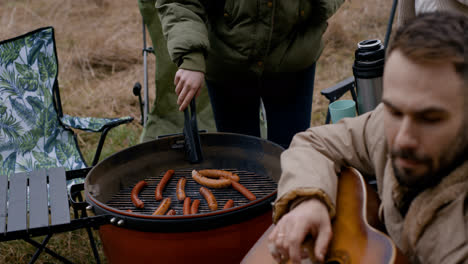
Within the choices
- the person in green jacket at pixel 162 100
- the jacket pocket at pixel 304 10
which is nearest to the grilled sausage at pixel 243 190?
the jacket pocket at pixel 304 10

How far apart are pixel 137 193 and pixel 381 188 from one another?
1.34m

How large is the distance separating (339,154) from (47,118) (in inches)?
106

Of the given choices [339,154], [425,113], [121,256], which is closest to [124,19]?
[121,256]

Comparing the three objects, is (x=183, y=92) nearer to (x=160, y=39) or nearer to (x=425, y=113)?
(x=425, y=113)

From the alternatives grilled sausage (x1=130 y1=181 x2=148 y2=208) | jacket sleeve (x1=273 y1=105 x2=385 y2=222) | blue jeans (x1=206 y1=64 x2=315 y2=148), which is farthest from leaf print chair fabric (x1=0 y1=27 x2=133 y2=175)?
jacket sleeve (x1=273 y1=105 x2=385 y2=222)

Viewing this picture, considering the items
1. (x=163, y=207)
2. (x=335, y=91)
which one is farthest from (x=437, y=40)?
(x=335, y=91)

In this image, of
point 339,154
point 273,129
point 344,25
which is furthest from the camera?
point 344,25

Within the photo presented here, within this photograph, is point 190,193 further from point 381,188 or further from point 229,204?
point 381,188

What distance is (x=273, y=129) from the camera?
10.1ft

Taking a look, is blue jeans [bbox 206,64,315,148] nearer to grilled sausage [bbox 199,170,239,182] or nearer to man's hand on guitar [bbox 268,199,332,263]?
grilled sausage [bbox 199,170,239,182]

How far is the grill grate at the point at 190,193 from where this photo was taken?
96.8 inches

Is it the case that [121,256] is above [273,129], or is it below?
below

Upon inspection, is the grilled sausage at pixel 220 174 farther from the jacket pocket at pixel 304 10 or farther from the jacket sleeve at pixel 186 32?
the jacket pocket at pixel 304 10

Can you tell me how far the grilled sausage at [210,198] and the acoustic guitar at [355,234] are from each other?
20.7 inches
